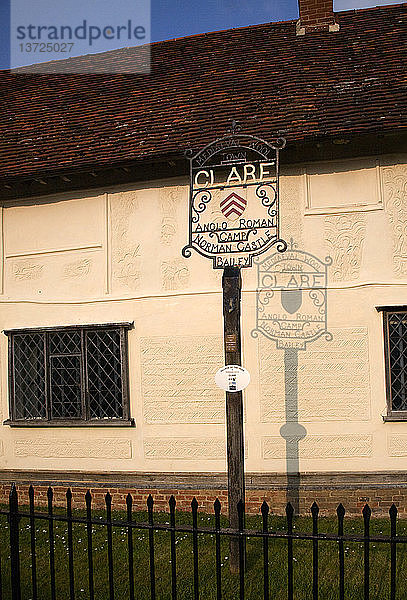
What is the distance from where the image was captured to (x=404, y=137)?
32.3 ft

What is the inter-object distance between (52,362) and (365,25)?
809cm

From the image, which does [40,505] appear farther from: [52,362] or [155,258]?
[155,258]

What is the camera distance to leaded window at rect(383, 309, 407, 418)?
9.80 meters

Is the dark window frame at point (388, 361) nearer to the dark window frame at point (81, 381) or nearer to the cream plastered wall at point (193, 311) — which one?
the cream plastered wall at point (193, 311)

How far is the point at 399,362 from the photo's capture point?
9.81 m

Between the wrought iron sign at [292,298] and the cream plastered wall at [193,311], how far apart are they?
0.12 meters

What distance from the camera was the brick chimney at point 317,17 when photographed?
43.4 ft

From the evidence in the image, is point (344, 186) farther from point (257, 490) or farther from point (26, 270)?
point (26, 270)

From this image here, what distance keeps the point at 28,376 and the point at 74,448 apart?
135 centimetres

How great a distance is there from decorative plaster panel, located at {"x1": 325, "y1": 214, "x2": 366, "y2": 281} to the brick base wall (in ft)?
9.06

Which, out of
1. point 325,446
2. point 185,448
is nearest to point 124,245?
point 185,448

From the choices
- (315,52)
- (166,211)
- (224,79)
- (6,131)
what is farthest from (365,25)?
(6,131)

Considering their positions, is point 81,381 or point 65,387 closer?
point 81,381

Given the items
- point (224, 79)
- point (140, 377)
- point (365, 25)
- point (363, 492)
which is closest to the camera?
point (363, 492)
